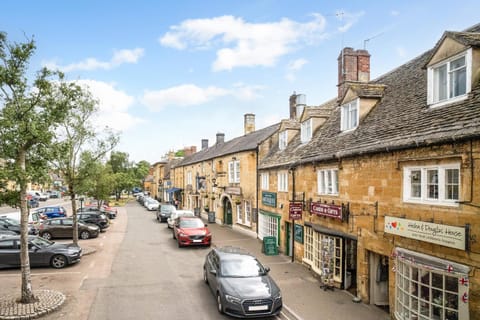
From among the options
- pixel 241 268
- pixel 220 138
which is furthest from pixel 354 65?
pixel 220 138

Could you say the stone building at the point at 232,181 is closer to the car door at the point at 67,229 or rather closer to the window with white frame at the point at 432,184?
the car door at the point at 67,229

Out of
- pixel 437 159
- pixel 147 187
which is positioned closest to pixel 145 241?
pixel 437 159

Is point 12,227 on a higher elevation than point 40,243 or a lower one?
lower

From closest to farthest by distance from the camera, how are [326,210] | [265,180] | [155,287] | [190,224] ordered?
[155,287] → [326,210] → [190,224] → [265,180]

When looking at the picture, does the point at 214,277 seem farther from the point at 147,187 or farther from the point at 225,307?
the point at 147,187

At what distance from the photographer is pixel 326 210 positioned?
42.1 feet

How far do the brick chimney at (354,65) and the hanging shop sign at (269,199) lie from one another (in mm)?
A: 6713

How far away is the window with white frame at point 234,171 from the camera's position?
87.8 feet

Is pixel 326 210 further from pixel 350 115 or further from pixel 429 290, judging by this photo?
pixel 429 290

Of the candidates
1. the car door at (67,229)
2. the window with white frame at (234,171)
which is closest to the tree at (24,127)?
the car door at (67,229)

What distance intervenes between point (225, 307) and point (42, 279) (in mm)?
8224

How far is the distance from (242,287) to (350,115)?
785 centimetres

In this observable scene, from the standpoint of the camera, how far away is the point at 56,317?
9484 millimetres

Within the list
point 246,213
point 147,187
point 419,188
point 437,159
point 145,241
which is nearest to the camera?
point 437,159
